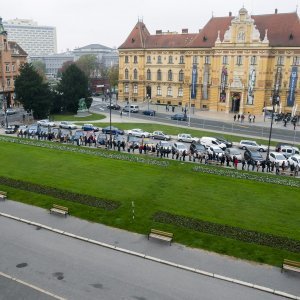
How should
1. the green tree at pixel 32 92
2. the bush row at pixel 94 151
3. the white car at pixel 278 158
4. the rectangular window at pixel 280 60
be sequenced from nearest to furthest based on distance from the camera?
the bush row at pixel 94 151, the white car at pixel 278 158, the green tree at pixel 32 92, the rectangular window at pixel 280 60

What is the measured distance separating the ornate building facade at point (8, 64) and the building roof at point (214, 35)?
25.6 meters

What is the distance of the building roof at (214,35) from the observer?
70.5 meters

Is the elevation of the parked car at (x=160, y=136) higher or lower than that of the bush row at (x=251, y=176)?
lower

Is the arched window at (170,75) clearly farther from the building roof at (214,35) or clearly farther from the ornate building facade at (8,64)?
the ornate building facade at (8,64)

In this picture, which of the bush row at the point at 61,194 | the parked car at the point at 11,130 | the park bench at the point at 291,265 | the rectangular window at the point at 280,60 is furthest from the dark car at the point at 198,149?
the rectangular window at the point at 280,60

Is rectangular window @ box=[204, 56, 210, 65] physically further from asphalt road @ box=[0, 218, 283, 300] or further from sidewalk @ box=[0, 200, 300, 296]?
asphalt road @ box=[0, 218, 283, 300]

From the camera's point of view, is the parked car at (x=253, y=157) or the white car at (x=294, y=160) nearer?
the white car at (x=294, y=160)

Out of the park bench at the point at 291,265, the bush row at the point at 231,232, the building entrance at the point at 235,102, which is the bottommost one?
the bush row at the point at 231,232

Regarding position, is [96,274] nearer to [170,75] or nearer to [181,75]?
[181,75]

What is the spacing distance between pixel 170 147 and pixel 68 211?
20267 millimetres

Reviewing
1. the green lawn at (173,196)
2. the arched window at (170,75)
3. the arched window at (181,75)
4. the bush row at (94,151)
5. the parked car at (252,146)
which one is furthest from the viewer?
the arched window at (170,75)

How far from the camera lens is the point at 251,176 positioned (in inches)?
1273

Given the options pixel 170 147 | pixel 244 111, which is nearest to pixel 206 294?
pixel 170 147

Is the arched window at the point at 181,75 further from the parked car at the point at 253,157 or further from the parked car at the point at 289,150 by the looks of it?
the parked car at the point at 253,157
